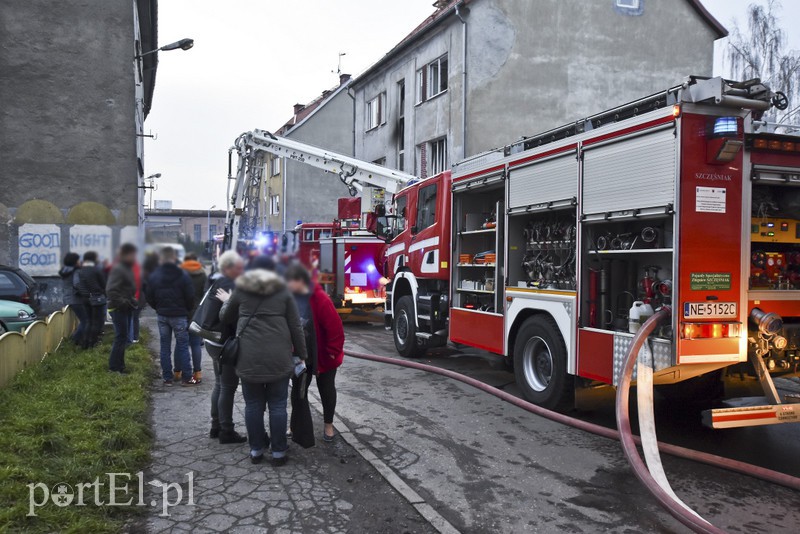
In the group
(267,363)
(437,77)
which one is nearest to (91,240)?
(267,363)

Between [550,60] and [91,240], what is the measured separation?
20.1 meters

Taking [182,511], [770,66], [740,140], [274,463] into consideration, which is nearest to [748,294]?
[740,140]

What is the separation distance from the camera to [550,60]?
19594 mm

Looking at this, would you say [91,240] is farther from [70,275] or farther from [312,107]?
[312,107]

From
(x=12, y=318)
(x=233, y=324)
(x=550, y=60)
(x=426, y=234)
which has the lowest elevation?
(x=12, y=318)

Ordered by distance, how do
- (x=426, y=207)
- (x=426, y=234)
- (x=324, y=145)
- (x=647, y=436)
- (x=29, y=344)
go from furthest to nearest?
(x=324, y=145) < (x=426, y=207) < (x=426, y=234) < (x=29, y=344) < (x=647, y=436)

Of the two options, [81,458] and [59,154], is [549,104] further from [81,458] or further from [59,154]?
Answer: [59,154]

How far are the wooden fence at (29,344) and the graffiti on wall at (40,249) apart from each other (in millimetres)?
5160

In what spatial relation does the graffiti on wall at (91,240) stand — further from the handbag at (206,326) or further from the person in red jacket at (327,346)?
the person in red jacket at (327,346)

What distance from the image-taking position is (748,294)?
5695 millimetres

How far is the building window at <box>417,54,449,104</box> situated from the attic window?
18.3 ft

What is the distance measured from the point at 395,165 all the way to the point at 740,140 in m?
19.1

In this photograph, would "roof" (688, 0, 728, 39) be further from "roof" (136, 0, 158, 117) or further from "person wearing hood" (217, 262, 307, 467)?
"roof" (136, 0, 158, 117)

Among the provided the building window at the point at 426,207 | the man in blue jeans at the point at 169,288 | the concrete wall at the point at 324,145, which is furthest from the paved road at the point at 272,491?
the concrete wall at the point at 324,145
